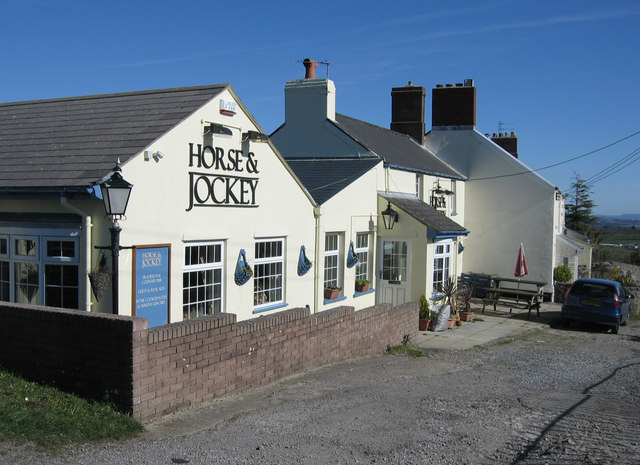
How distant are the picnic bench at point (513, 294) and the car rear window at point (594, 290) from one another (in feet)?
6.43

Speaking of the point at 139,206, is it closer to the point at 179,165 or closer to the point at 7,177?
the point at 179,165

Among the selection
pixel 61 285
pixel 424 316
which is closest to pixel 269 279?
pixel 61 285

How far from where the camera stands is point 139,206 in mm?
9945

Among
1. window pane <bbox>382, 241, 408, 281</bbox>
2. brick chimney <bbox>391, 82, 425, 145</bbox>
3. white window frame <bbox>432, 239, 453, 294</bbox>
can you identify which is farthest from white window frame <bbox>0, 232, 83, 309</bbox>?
brick chimney <bbox>391, 82, 425, 145</bbox>

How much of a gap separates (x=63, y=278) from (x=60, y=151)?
227cm

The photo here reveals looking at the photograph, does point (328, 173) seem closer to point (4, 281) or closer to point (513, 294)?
point (513, 294)

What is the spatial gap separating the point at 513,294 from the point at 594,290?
11.7 ft

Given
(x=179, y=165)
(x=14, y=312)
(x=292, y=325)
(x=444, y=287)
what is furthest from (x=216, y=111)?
(x=444, y=287)

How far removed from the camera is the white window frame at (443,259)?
1864 centimetres

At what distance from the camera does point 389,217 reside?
58.9 ft

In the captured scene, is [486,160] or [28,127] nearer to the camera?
[28,127]

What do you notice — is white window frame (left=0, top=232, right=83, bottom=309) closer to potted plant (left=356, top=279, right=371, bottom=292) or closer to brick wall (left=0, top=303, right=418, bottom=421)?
brick wall (left=0, top=303, right=418, bottom=421)

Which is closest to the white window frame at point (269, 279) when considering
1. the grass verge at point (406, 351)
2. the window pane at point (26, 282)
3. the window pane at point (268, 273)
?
the window pane at point (268, 273)

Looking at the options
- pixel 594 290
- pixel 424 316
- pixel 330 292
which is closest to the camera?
pixel 330 292
